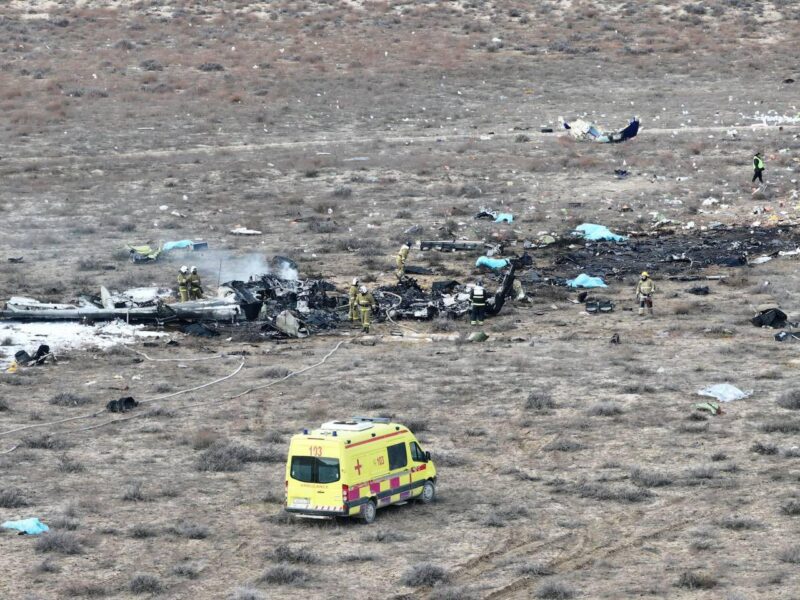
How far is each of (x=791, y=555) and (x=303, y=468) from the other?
6.90 m

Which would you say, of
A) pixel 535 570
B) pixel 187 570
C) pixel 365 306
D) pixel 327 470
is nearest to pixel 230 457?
pixel 327 470

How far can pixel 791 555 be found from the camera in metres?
20.1

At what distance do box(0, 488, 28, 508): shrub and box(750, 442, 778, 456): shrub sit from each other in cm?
1211

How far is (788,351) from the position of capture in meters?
33.7

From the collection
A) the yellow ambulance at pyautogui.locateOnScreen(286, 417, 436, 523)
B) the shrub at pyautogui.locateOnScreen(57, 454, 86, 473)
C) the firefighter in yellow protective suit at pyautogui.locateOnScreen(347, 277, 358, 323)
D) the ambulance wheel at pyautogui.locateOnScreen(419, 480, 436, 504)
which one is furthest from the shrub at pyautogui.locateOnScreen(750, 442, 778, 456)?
the firefighter in yellow protective suit at pyautogui.locateOnScreen(347, 277, 358, 323)

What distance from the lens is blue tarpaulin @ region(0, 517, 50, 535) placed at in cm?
2188

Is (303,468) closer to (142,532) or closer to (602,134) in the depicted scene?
(142,532)

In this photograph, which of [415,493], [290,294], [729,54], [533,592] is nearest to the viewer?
[533,592]

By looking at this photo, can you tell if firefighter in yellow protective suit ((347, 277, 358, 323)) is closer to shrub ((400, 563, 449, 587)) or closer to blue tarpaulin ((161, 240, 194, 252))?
blue tarpaulin ((161, 240, 194, 252))

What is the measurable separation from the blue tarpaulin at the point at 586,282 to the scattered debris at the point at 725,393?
1119cm

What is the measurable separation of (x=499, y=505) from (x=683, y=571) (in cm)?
408

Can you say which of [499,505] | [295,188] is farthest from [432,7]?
[499,505]

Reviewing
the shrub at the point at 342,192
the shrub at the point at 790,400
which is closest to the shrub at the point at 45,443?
the shrub at the point at 790,400

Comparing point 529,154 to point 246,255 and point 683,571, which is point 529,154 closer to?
point 246,255
